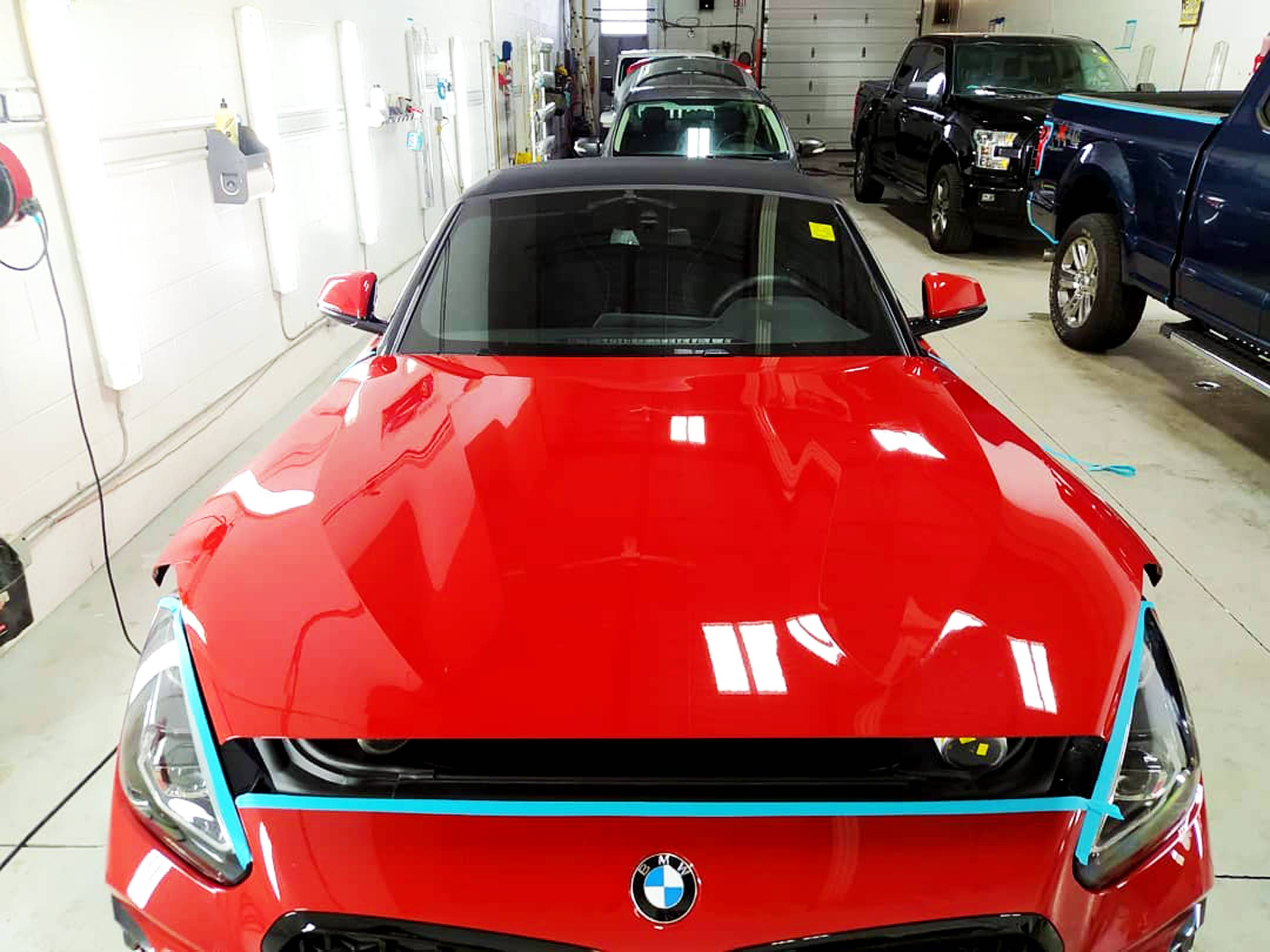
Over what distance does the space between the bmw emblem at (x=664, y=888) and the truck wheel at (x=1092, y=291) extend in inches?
205

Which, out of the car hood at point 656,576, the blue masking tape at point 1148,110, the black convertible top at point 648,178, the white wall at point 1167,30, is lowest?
the car hood at point 656,576

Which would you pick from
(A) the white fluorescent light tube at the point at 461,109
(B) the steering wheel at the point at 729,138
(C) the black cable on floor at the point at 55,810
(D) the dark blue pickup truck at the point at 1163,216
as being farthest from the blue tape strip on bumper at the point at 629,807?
(A) the white fluorescent light tube at the point at 461,109

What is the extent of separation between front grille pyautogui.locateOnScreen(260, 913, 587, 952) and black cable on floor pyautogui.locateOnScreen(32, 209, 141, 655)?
6.51 ft

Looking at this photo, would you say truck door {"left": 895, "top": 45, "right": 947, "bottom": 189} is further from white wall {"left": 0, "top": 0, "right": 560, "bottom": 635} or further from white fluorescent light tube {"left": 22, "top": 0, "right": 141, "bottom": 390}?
white fluorescent light tube {"left": 22, "top": 0, "right": 141, "bottom": 390}

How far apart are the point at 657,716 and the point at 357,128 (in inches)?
223

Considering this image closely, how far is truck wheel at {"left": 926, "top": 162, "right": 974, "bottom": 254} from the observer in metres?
8.24

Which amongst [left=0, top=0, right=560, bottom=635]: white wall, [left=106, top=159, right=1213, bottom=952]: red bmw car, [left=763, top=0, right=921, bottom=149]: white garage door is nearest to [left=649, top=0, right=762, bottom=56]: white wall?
[left=763, top=0, right=921, bottom=149]: white garage door

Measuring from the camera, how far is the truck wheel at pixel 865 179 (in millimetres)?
11094

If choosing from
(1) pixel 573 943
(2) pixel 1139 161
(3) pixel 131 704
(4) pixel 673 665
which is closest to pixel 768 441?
(4) pixel 673 665

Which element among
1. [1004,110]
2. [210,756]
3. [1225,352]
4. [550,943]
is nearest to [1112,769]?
[550,943]

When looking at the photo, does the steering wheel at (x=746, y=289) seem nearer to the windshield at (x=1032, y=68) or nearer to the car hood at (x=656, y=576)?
the car hood at (x=656, y=576)

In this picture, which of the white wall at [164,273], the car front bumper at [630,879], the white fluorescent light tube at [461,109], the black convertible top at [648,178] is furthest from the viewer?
the white fluorescent light tube at [461,109]

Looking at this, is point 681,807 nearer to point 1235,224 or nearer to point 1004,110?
point 1235,224

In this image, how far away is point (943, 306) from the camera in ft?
8.68
